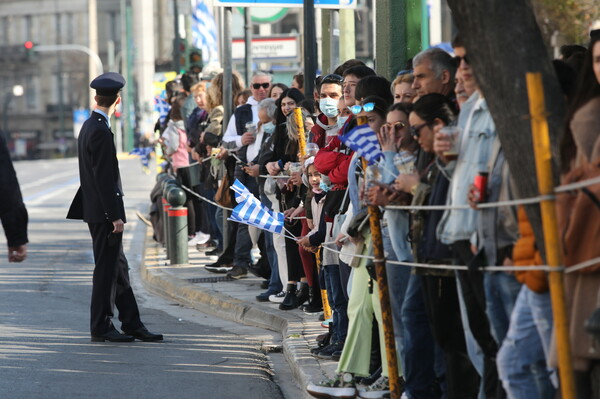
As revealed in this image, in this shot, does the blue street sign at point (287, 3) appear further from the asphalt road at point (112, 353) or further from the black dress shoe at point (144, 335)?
the black dress shoe at point (144, 335)

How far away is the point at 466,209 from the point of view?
577 cm

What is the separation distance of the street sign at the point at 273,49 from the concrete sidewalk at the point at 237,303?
3728 millimetres

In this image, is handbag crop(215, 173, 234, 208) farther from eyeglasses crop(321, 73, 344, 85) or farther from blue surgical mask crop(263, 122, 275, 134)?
eyeglasses crop(321, 73, 344, 85)

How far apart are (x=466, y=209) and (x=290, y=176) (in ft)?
15.5

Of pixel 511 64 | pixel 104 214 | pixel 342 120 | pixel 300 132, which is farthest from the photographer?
pixel 104 214

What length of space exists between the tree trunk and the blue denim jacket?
68 centimetres

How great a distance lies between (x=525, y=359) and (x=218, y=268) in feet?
30.5

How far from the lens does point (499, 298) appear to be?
5.57 m

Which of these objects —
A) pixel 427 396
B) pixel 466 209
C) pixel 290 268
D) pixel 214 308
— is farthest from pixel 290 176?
pixel 466 209

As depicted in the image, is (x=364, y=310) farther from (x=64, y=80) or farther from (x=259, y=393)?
(x=64, y=80)

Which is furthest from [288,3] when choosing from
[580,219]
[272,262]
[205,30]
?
[205,30]

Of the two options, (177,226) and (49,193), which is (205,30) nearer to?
(177,226)

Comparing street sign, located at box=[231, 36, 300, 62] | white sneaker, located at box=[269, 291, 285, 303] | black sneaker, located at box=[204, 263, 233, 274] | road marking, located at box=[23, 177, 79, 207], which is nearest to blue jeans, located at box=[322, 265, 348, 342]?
white sneaker, located at box=[269, 291, 285, 303]

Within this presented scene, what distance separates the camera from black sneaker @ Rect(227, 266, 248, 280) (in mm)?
13656
